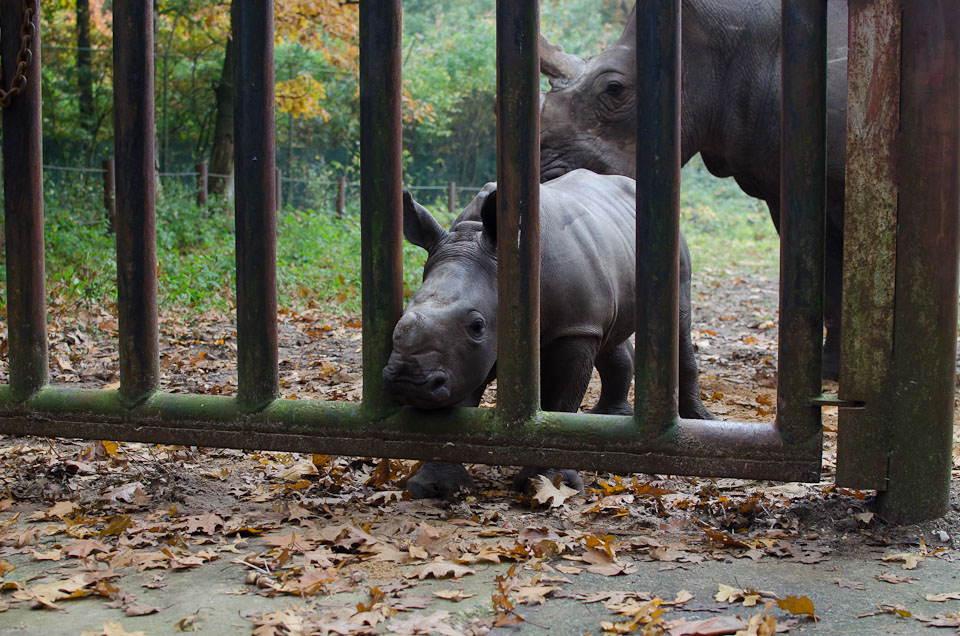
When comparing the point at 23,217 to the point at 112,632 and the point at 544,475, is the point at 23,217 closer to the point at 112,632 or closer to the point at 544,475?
the point at 112,632

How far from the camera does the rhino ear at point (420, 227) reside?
4.28 m

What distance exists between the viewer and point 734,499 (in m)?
4.05

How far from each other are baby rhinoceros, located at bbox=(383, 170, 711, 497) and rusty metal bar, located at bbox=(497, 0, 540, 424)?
0.79 ft

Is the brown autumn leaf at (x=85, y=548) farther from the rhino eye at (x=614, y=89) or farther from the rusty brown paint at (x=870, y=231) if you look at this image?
the rhino eye at (x=614, y=89)

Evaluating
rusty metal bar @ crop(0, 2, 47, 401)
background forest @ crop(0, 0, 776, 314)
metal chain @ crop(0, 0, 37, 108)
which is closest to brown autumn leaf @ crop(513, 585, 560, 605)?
rusty metal bar @ crop(0, 2, 47, 401)

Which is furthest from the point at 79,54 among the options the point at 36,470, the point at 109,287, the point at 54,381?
the point at 36,470

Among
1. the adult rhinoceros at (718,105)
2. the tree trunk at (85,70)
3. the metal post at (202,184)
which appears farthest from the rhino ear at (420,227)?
the tree trunk at (85,70)

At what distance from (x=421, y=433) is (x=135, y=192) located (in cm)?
143

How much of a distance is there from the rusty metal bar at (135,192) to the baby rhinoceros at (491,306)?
1.01m

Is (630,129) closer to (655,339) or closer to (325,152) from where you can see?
Answer: (655,339)

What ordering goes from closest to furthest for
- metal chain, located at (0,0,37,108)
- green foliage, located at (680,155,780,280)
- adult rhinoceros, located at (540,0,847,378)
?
metal chain, located at (0,0,37,108) < adult rhinoceros, located at (540,0,847,378) < green foliage, located at (680,155,780,280)

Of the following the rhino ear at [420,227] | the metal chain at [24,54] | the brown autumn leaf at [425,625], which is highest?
the metal chain at [24,54]

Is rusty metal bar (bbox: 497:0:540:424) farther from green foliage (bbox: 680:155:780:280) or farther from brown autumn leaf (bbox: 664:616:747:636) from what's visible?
green foliage (bbox: 680:155:780:280)

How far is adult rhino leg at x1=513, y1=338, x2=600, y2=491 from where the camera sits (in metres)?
4.36
